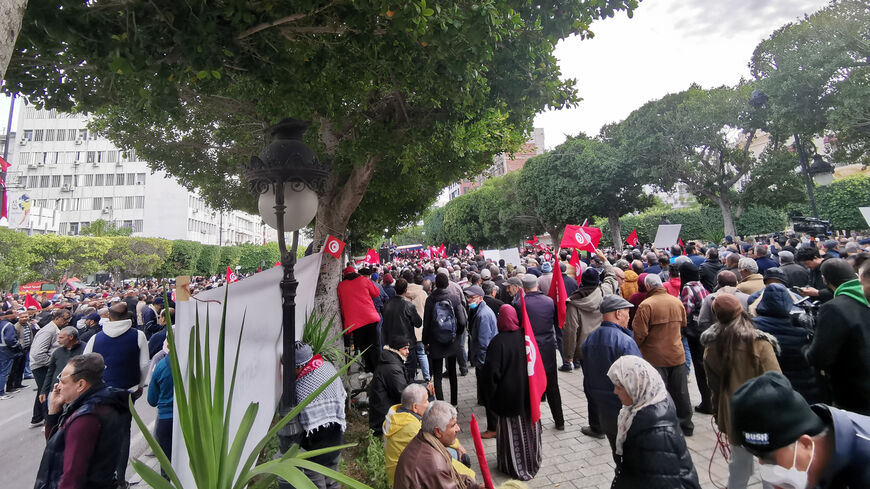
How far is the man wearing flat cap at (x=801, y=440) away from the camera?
1.46 m

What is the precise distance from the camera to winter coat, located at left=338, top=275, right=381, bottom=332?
7652mm

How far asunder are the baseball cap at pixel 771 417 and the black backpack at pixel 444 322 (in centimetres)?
510

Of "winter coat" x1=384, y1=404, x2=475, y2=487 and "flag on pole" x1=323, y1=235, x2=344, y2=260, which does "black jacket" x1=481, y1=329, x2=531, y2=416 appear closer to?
"winter coat" x1=384, y1=404, x2=475, y2=487

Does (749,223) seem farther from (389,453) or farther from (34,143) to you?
(34,143)

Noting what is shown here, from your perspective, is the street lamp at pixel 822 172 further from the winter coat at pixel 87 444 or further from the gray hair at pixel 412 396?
the winter coat at pixel 87 444

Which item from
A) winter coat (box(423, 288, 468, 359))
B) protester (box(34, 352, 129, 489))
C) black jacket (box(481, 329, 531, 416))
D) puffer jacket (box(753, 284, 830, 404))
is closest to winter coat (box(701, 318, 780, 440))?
puffer jacket (box(753, 284, 830, 404))

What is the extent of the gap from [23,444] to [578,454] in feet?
28.9

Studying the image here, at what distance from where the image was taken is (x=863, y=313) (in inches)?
116

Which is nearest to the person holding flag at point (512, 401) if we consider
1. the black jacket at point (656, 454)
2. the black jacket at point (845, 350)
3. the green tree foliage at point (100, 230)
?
the black jacket at point (656, 454)

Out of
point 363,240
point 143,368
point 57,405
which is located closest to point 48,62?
point 57,405

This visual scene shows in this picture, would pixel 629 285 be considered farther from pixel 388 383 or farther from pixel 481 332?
pixel 388 383

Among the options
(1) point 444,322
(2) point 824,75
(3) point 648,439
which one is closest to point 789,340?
(3) point 648,439

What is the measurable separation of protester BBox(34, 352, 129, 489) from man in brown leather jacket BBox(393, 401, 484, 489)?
91.3 inches

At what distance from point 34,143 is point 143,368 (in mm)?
78173
